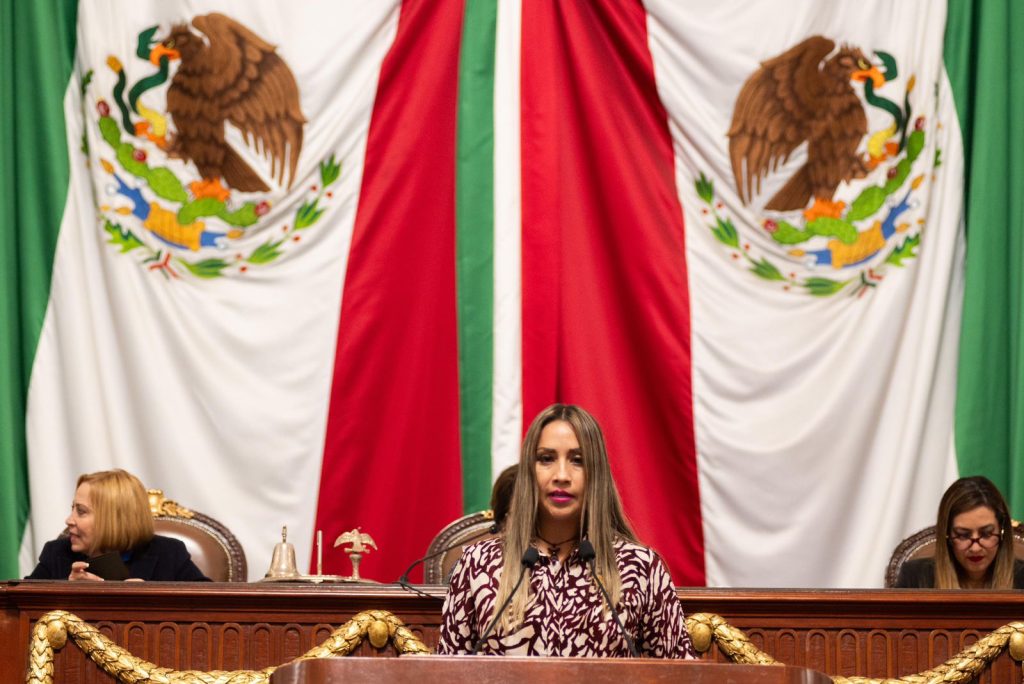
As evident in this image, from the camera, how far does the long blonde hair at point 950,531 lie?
4.87 metres

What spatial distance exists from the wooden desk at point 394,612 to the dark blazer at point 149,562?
3.22 ft

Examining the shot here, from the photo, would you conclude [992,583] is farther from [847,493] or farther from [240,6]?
[240,6]

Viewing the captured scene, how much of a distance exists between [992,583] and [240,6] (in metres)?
3.92

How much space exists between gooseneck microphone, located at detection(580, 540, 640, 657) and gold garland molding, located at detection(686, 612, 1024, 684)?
2.42 ft

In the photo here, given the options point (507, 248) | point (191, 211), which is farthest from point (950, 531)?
point (191, 211)

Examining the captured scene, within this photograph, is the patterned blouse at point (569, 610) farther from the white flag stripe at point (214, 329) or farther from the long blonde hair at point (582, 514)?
the white flag stripe at point (214, 329)

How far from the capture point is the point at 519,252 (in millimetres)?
6434

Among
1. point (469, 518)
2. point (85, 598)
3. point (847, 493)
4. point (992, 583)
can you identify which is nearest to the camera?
point (85, 598)

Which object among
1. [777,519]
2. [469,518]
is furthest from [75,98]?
[777,519]

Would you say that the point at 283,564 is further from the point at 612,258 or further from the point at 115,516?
the point at 612,258

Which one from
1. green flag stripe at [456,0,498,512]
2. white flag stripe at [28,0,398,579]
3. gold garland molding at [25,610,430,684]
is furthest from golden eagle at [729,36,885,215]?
gold garland molding at [25,610,430,684]

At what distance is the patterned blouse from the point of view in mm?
3383

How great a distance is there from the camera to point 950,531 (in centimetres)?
495

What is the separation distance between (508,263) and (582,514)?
3.01 metres
